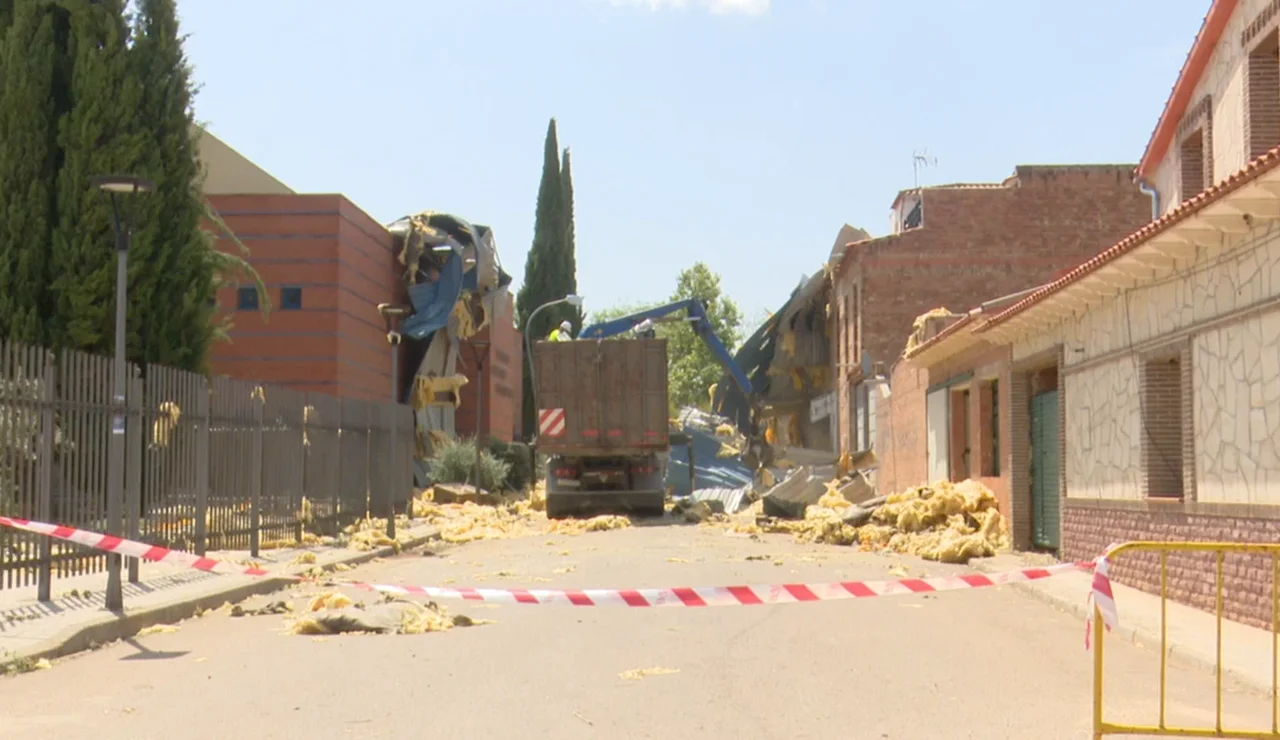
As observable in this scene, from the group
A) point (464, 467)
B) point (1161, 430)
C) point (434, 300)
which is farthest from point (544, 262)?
point (1161, 430)

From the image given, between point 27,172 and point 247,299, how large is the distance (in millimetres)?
12930

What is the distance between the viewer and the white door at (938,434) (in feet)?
86.6

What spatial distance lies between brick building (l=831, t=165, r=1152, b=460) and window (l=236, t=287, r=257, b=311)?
15889 millimetres

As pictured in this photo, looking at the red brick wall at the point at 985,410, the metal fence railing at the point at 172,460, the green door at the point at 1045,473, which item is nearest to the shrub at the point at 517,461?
the metal fence railing at the point at 172,460

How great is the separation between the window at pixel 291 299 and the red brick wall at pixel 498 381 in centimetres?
863

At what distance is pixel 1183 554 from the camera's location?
14.0 meters

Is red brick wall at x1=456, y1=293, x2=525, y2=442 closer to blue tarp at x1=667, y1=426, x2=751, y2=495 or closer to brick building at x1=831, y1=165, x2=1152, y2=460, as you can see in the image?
blue tarp at x1=667, y1=426, x2=751, y2=495

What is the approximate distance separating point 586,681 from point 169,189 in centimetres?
1712

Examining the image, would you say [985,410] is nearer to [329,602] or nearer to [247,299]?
[329,602]

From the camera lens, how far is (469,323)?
45.0 metres

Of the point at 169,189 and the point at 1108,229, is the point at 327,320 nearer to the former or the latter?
the point at 169,189

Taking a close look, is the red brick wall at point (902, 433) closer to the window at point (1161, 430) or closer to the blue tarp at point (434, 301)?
the blue tarp at point (434, 301)

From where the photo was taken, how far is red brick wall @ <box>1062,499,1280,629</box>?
12.0m

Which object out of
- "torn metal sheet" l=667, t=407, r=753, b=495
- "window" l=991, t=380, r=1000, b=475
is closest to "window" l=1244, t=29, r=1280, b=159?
"window" l=991, t=380, r=1000, b=475
